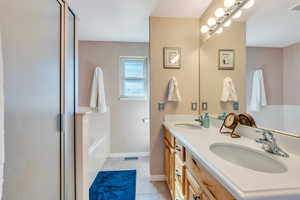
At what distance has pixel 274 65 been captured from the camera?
3.66 feet

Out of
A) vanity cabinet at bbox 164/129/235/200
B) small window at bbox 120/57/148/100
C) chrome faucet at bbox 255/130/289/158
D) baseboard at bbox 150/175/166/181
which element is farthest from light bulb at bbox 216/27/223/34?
baseboard at bbox 150/175/166/181

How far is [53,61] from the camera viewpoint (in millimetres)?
1012

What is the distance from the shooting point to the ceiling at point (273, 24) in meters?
0.97

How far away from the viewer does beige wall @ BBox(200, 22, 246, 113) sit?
145 centimetres

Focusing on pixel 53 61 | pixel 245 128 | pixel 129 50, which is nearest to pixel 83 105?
pixel 129 50

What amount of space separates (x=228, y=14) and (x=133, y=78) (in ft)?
7.12

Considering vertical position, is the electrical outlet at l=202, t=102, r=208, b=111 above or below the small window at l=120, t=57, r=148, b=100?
below

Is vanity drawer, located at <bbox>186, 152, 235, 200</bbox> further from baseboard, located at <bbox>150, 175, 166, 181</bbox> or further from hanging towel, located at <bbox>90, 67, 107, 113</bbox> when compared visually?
hanging towel, located at <bbox>90, 67, 107, 113</bbox>

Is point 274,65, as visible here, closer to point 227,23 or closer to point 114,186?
point 227,23

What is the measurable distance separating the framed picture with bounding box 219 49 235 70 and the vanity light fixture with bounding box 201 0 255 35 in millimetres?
282

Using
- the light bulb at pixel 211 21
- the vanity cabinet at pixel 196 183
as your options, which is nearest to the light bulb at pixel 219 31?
the light bulb at pixel 211 21

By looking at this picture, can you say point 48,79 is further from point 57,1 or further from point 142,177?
point 142,177

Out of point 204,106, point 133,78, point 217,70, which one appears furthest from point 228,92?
point 133,78

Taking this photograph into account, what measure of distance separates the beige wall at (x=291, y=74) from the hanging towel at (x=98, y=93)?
8.70ft
